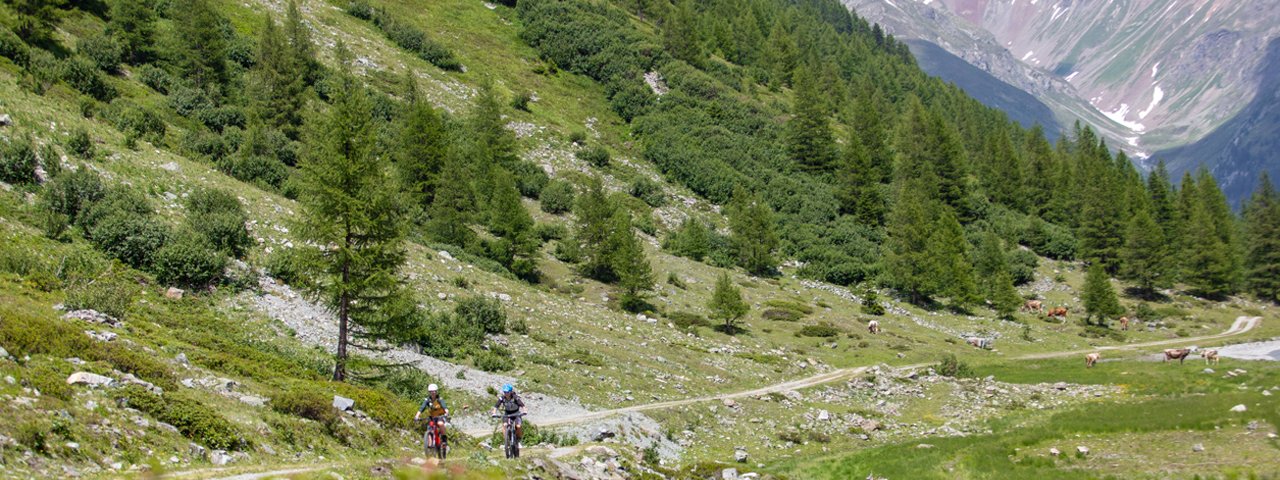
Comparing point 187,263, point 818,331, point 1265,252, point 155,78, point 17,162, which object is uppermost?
point 1265,252

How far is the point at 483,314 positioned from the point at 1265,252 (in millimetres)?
100722

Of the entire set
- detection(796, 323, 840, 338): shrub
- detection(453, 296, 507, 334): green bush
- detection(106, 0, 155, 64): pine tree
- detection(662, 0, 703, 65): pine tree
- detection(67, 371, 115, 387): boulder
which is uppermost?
detection(662, 0, 703, 65): pine tree

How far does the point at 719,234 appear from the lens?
78.4 metres

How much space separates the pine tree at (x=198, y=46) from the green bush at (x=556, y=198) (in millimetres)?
28471

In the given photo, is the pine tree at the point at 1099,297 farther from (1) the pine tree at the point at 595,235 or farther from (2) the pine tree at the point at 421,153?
(2) the pine tree at the point at 421,153

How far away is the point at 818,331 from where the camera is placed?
2095 inches

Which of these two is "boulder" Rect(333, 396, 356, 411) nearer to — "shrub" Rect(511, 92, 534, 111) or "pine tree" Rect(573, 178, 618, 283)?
"pine tree" Rect(573, 178, 618, 283)

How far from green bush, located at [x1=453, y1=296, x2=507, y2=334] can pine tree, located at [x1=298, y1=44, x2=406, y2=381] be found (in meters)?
10.3

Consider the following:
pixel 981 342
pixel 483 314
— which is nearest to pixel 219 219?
pixel 483 314

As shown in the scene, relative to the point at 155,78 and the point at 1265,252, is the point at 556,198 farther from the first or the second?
the point at 1265,252

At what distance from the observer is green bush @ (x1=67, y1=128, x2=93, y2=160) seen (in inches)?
1299

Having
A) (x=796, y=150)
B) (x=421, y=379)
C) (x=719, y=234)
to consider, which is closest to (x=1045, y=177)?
(x=796, y=150)

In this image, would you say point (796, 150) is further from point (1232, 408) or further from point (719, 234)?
point (1232, 408)

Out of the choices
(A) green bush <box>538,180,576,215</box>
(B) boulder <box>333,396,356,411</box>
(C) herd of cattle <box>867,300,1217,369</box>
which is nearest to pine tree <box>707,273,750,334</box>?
(C) herd of cattle <box>867,300,1217,369</box>
